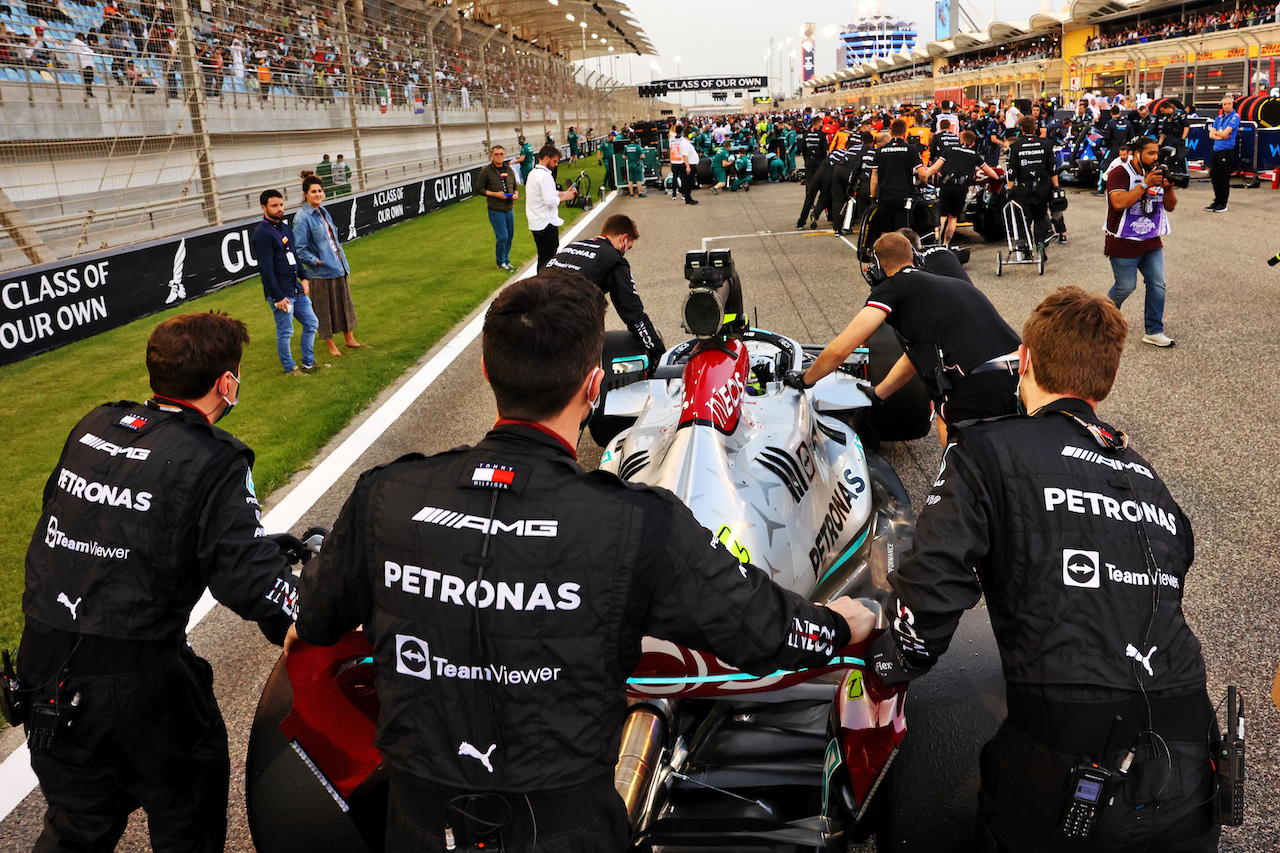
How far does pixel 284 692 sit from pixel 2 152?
38.7 ft

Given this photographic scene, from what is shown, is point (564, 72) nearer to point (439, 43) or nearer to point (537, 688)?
point (439, 43)

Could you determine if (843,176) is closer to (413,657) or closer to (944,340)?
(944,340)

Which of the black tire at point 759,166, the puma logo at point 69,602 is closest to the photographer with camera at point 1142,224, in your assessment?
the puma logo at point 69,602

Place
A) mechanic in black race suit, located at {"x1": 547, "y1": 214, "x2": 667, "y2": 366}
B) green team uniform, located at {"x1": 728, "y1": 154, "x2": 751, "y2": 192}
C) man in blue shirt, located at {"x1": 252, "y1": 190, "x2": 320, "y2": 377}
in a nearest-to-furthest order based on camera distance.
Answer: mechanic in black race suit, located at {"x1": 547, "y1": 214, "x2": 667, "y2": 366}
man in blue shirt, located at {"x1": 252, "y1": 190, "x2": 320, "y2": 377}
green team uniform, located at {"x1": 728, "y1": 154, "x2": 751, "y2": 192}

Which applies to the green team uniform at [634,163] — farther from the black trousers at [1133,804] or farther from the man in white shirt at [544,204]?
the black trousers at [1133,804]

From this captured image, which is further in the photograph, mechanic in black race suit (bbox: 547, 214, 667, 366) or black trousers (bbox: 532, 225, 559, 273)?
black trousers (bbox: 532, 225, 559, 273)

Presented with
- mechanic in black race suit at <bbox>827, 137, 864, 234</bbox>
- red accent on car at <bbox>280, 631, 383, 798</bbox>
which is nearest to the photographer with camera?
mechanic in black race suit at <bbox>827, 137, 864, 234</bbox>

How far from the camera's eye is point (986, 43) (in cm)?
7131

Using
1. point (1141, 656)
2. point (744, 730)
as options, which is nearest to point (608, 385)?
point (744, 730)

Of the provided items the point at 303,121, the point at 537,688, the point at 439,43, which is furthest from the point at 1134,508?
the point at 439,43

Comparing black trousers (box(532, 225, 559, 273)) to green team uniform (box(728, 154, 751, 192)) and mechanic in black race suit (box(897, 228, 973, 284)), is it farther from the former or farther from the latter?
green team uniform (box(728, 154, 751, 192))

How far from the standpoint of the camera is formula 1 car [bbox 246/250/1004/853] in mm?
2332

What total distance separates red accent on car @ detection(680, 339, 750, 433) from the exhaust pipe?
133 centimetres

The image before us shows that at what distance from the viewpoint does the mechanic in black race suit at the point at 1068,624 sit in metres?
2.01
